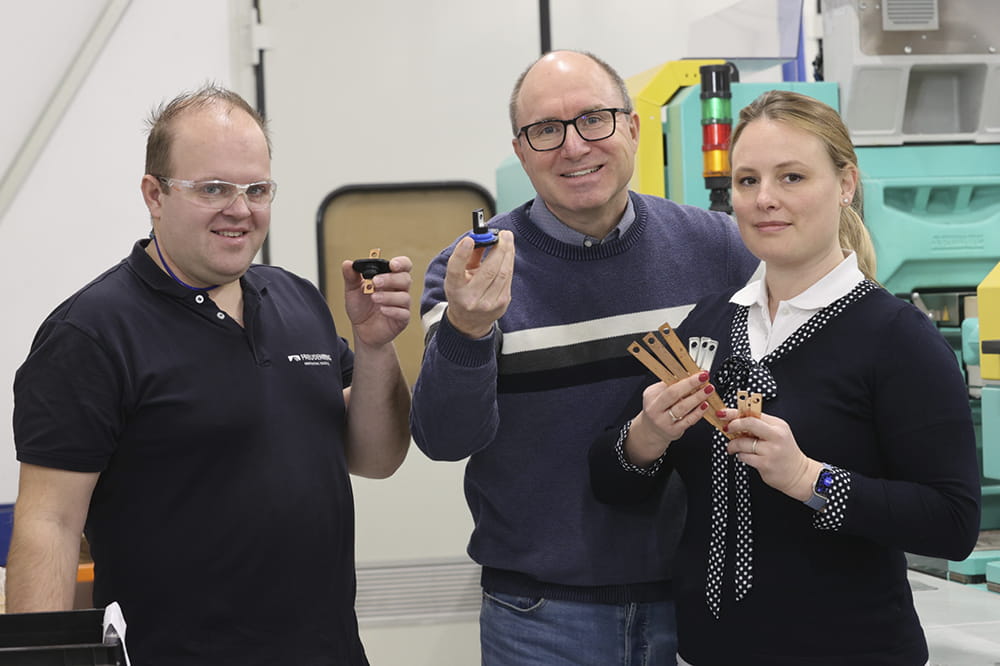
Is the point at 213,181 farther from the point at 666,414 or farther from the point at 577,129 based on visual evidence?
the point at 666,414

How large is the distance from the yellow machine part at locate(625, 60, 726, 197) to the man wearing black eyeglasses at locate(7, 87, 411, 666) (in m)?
1.25

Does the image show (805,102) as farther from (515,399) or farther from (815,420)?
(515,399)

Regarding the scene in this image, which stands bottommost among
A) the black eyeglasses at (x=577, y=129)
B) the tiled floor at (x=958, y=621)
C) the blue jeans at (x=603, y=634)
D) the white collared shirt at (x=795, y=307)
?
the tiled floor at (x=958, y=621)

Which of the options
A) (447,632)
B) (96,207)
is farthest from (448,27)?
(447,632)

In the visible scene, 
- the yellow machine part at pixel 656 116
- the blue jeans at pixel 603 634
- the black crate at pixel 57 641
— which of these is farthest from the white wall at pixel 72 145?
the black crate at pixel 57 641

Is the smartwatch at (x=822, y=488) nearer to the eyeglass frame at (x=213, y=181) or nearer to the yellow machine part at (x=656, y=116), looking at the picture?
the eyeglass frame at (x=213, y=181)

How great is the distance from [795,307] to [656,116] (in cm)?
147

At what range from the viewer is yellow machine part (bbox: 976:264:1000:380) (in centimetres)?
199

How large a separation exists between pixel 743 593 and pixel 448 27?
3025 mm

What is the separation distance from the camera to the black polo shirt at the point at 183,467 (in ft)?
4.75

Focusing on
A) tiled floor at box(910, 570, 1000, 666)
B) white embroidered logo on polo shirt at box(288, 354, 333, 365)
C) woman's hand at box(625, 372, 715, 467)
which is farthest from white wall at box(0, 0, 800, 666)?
woman's hand at box(625, 372, 715, 467)

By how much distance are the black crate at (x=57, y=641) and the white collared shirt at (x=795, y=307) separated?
853 mm

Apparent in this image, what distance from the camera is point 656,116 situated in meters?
2.74

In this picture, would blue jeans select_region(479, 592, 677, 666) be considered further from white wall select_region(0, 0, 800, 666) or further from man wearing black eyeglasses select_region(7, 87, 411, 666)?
white wall select_region(0, 0, 800, 666)
